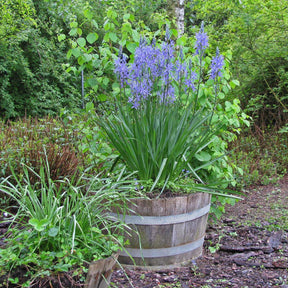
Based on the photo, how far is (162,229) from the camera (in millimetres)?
2594

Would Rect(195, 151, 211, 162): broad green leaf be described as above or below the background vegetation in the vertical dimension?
below

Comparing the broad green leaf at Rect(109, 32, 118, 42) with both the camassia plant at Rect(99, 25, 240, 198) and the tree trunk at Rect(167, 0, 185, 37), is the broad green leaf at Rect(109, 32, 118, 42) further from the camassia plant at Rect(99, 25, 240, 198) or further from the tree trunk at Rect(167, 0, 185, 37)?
the tree trunk at Rect(167, 0, 185, 37)

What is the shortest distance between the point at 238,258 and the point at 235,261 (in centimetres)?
9

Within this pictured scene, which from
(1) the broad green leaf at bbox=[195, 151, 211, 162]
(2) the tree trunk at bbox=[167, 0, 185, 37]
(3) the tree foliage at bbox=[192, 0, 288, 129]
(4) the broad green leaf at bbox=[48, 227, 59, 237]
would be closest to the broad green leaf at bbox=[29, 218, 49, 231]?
(4) the broad green leaf at bbox=[48, 227, 59, 237]

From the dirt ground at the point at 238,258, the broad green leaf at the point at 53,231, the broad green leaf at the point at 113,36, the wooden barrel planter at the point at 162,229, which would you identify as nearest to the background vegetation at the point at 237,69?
the dirt ground at the point at 238,258

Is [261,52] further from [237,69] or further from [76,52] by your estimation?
[76,52]

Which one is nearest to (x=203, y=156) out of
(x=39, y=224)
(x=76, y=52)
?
(x=76, y=52)

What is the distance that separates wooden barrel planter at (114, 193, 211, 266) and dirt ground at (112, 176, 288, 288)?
0.10 m

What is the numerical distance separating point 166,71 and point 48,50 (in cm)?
687

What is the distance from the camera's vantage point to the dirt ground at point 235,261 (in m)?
2.48

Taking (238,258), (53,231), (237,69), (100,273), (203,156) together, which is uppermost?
(237,69)

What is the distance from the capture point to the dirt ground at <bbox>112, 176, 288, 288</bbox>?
8.23 ft

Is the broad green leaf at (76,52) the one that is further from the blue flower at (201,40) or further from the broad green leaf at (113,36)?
the blue flower at (201,40)

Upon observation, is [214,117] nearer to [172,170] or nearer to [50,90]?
[172,170]
